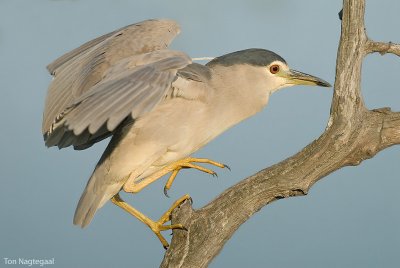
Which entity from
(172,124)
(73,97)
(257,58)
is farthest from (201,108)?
(73,97)

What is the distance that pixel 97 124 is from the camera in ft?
14.4

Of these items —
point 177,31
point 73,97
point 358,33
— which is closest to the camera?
point 358,33

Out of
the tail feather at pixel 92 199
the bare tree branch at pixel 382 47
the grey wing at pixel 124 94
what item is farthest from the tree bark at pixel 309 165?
the grey wing at pixel 124 94

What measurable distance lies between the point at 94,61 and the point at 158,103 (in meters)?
1.18

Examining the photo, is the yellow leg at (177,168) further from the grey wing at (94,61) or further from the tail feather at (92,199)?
the grey wing at (94,61)

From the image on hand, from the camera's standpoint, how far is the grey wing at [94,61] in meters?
5.71

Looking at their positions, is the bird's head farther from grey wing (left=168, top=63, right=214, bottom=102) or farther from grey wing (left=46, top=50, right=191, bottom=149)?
grey wing (left=46, top=50, right=191, bottom=149)

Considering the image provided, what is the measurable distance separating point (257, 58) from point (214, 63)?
13.5 inches

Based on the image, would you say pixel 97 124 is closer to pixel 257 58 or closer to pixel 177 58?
pixel 177 58

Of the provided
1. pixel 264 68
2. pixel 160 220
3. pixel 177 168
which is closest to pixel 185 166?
pixel 177 168

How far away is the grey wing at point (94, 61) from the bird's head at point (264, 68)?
1.79ft

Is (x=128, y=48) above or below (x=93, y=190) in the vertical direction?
above

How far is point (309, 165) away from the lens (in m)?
5.21

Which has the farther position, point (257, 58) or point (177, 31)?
point (177, 31)
